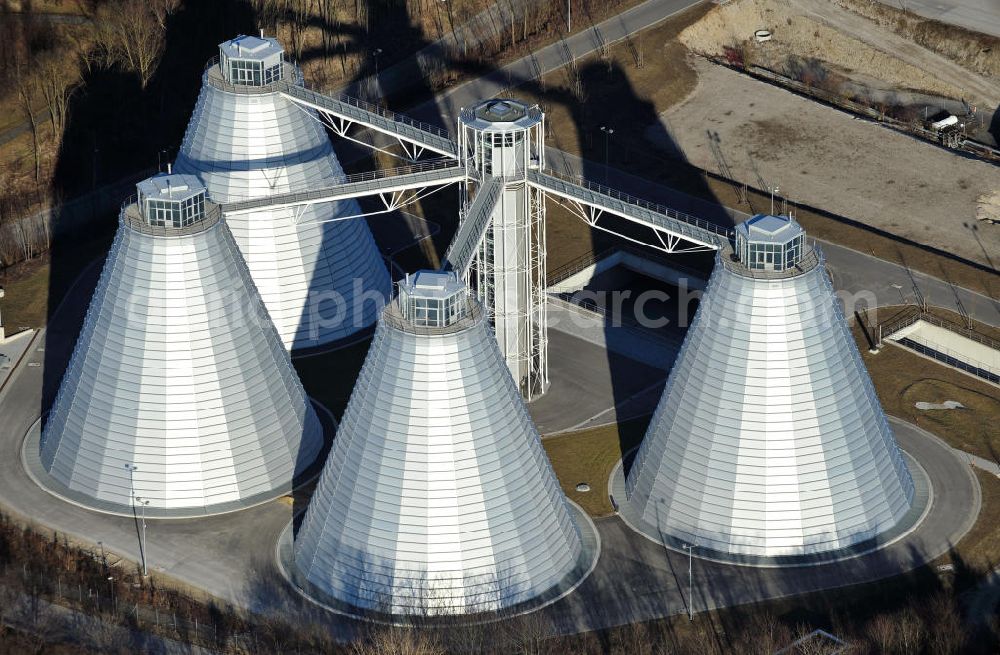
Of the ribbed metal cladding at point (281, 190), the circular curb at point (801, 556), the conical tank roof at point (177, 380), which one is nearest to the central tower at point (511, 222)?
the ribbed metal cladding at point (281, 190)

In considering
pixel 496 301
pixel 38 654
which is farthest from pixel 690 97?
pixel 38 654

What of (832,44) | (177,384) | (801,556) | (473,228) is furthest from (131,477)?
(832,44)

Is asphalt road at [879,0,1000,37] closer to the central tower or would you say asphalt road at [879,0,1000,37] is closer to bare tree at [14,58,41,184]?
the central tower

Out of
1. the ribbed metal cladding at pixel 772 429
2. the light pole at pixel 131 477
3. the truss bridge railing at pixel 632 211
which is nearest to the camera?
the ribbed metal cladding at pixel 772 429

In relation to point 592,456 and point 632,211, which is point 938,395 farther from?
point 632,211

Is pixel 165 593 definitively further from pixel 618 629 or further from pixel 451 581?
pixel 618 629

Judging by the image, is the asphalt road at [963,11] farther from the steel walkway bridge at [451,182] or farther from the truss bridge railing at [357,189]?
the truss bridge railing at [357,189]
